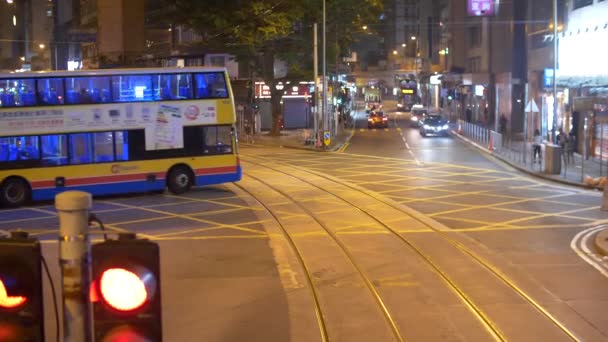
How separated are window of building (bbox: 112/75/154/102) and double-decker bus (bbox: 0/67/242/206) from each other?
0.09 feet

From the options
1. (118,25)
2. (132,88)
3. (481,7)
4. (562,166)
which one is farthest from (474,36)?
(132,88)

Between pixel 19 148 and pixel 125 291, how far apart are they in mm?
19961

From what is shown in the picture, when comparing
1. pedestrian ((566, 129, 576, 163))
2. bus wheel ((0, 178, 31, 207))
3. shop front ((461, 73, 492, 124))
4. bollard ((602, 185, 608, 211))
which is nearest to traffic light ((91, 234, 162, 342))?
bollard ((602, 185, 608, 211))

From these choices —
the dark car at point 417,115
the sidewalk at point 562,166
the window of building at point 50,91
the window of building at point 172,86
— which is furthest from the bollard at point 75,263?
the dark car at point 417,115

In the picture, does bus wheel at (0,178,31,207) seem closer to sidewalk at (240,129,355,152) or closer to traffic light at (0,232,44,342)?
traffic light at (0,232,44,342)

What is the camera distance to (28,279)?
3324mm

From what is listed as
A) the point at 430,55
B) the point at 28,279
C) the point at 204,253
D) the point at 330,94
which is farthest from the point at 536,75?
the point at 430,55

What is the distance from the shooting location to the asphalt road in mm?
9500

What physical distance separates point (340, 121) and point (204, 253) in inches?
2026

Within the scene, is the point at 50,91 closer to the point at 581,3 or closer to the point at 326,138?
the point at 326,138

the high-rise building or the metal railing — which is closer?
the metal railing

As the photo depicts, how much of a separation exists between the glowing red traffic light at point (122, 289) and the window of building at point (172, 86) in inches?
811

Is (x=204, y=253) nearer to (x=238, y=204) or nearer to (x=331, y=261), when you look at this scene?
(x=331, y=261)

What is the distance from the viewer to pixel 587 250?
1446cm
